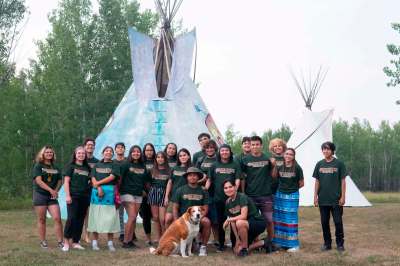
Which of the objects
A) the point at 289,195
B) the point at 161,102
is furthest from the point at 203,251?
the point at 161,102

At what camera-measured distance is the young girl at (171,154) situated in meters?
7.00

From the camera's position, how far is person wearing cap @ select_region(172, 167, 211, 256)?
6.25 metres

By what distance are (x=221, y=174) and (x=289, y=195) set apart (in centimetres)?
91

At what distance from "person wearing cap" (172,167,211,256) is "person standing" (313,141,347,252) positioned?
4.75ft

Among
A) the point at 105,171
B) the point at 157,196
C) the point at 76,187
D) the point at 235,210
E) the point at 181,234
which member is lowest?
the point at 181,234

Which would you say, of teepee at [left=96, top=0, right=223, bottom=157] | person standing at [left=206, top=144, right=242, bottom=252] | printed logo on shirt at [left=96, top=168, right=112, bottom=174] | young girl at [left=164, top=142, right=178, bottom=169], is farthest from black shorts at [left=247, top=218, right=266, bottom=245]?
teepee at [left=96, top=0, right=223, bottom=157]

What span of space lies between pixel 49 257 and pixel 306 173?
10.7m

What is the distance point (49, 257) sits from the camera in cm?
581

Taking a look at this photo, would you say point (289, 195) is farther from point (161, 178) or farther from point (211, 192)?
point (161, 178)

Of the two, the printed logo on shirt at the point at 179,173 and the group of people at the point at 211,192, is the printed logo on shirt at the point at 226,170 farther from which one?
the printed logo on shirt at the point at 179,173

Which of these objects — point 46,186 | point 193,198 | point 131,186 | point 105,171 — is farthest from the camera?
point 131,186

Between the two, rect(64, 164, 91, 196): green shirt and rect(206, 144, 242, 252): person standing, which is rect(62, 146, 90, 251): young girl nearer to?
rect(64, 164, 91, 196): green shirt

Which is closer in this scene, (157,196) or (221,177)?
(221,177)

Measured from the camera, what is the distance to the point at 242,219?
19.9 feet
